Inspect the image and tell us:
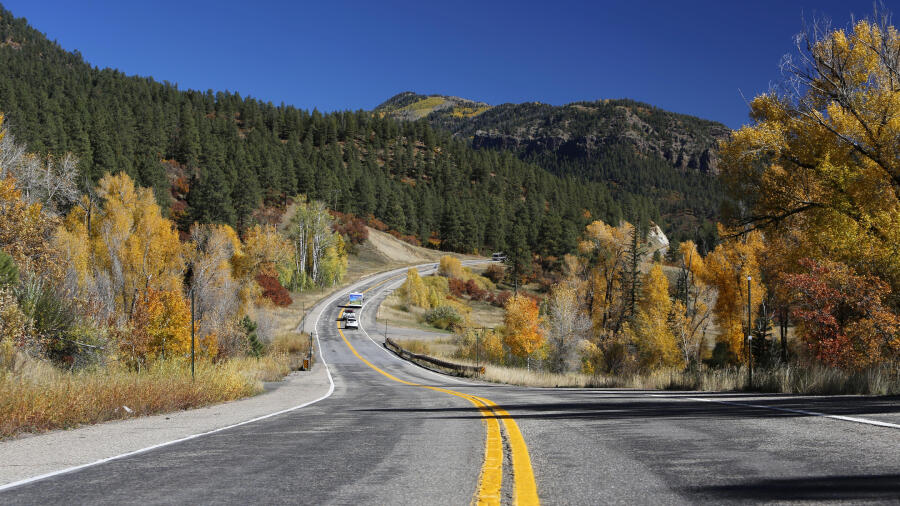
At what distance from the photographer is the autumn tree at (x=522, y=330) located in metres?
49.6

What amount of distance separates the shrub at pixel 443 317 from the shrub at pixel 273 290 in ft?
64.2

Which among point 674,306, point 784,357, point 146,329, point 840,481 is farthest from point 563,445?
→ point 674,306

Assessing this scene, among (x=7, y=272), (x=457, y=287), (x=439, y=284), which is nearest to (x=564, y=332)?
(x=7, y=272)

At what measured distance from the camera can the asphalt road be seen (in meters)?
3.18

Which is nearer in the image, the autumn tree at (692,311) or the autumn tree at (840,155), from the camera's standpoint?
the autumn tree at (840,155)

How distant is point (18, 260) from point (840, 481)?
27.1 metres

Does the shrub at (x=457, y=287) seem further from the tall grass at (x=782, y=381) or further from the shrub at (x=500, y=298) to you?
the tall grass at (x=782, y=381)

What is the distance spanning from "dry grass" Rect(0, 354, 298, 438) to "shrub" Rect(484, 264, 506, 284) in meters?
92.6

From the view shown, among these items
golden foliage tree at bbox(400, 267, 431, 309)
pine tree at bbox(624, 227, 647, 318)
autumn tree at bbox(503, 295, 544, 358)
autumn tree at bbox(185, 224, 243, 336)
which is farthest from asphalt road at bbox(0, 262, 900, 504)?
golden foliage tree at bbox(400, 267, 431, 309)

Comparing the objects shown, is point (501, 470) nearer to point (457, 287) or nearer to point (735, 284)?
point (735, 284)

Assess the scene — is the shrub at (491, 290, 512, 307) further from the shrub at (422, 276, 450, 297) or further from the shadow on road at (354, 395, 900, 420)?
the shadow on road at (354, 395, 900, 420)

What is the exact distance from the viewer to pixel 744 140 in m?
21.3

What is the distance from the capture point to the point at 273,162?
115 meters

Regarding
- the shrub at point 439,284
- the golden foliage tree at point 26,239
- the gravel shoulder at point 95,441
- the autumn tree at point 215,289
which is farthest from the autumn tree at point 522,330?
the gravel shoulder at point 95,441
